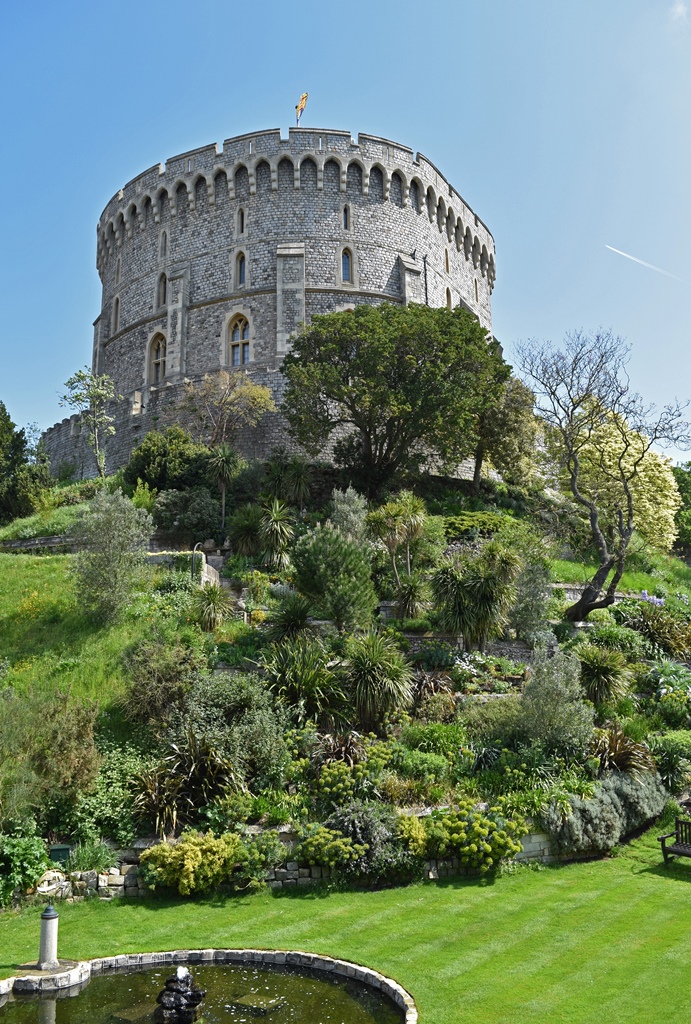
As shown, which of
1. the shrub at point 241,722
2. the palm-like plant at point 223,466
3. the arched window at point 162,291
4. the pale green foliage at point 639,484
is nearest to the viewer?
the shrub at point 241,722

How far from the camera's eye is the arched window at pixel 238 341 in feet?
128

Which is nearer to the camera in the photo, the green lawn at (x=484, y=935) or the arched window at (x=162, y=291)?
the green lawn at (x=484, y=935)

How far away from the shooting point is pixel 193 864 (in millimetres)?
11156

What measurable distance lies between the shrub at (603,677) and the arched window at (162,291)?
104 ft

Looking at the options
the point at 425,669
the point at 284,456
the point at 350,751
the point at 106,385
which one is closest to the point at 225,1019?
the point at 350,751

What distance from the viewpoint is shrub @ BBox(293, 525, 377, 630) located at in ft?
59.4

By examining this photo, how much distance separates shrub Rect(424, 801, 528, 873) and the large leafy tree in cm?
1704

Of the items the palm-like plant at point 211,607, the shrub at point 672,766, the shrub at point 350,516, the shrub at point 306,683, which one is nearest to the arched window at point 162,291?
the shrub at point 350,516

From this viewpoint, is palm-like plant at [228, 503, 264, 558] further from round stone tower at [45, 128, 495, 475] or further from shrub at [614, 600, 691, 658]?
round stone tower at [45, 128, 495, 475]

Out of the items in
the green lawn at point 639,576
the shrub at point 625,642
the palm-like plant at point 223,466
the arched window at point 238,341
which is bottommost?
the shrub at point 625,642

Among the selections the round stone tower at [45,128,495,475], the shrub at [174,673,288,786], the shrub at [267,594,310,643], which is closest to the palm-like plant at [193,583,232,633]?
the shrub at [267,594,310,643]

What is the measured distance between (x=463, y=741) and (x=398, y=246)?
3144 cm

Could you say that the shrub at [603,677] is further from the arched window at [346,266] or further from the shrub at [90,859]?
the arched window at [346,266]

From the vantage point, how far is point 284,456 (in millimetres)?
32531
